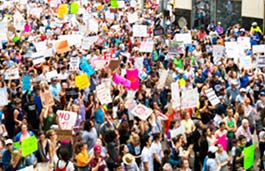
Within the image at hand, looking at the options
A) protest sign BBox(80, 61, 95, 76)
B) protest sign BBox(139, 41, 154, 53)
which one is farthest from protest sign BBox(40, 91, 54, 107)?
protest sign BBox(139, 41, 154, 53)

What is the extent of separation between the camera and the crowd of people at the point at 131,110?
39.7 ft

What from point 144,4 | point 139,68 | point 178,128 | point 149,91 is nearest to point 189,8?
point 144,4

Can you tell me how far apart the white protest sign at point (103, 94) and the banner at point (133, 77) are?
1914 mm

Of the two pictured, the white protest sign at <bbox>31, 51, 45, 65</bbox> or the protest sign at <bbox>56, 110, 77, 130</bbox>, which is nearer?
the protest sign at <bbox>56, 110, 77, 130</bbox>

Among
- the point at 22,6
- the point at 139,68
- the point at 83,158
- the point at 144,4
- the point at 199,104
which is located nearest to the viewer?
the point at 83,158

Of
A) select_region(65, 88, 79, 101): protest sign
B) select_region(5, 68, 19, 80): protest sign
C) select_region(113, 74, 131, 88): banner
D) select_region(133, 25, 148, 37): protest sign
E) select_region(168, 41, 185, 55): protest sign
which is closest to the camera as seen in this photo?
select_region(65, 88, 79, 101): protest sign

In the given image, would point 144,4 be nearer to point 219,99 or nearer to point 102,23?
point 102,23

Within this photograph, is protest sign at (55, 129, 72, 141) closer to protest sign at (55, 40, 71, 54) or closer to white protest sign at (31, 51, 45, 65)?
white protest sign at (31, 51, 45, 65)

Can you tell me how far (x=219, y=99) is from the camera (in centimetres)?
1538

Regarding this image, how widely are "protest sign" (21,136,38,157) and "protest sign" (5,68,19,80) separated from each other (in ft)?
18.2

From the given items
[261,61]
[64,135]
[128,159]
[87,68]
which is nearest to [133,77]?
[87,68]

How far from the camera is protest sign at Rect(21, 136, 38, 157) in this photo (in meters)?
11.7

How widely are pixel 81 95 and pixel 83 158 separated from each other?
4174 mm

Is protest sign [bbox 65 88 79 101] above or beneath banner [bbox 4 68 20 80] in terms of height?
beneath
